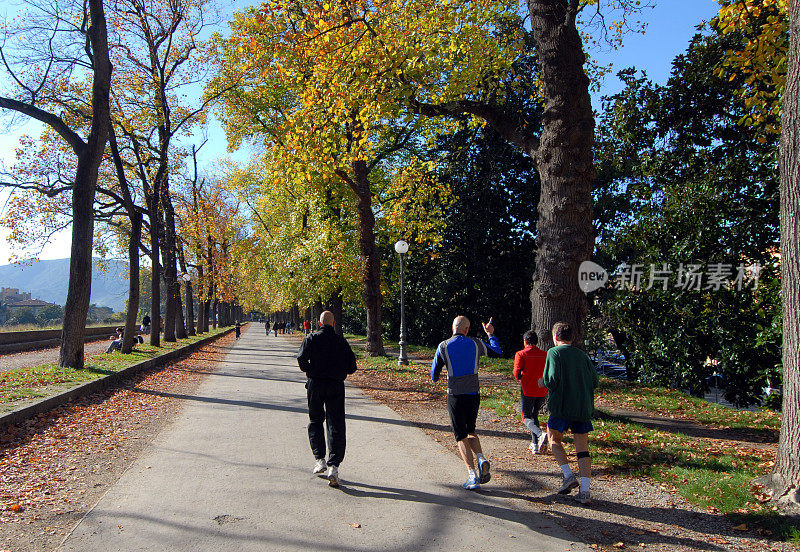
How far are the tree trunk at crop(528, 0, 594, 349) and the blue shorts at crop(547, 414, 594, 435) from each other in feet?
8.92

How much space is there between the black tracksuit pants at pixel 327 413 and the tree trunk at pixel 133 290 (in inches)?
577

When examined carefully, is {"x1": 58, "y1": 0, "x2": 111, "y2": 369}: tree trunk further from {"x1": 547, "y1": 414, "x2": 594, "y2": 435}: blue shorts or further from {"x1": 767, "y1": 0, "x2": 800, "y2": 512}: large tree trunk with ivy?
{"x1": 767, "y1": 0, "x2": 800, "y2": 512}: large tree trunk with ivy

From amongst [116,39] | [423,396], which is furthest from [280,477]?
[116,39]

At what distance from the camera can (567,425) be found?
17.5 ft

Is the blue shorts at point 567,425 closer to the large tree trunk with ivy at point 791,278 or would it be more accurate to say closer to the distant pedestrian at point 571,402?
the distant pedestrian at point 571,402

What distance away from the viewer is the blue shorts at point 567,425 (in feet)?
17.2

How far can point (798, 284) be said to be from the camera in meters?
4.91

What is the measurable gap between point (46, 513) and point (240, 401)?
6.53 metres

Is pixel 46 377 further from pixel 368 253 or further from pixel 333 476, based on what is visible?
pixel 368 253

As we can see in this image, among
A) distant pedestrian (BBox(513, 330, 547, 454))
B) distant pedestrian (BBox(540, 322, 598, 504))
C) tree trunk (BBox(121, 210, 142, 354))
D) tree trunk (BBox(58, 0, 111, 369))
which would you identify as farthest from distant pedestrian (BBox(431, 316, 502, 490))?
tree trunk (BBox(121, 210, 142, 354))

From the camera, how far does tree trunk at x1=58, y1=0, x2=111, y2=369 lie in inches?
551

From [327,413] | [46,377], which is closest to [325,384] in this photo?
[327,413]

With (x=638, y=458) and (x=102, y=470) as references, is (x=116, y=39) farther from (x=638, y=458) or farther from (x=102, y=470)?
(x=638, y=458)

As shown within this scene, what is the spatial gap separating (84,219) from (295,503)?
12336mm
